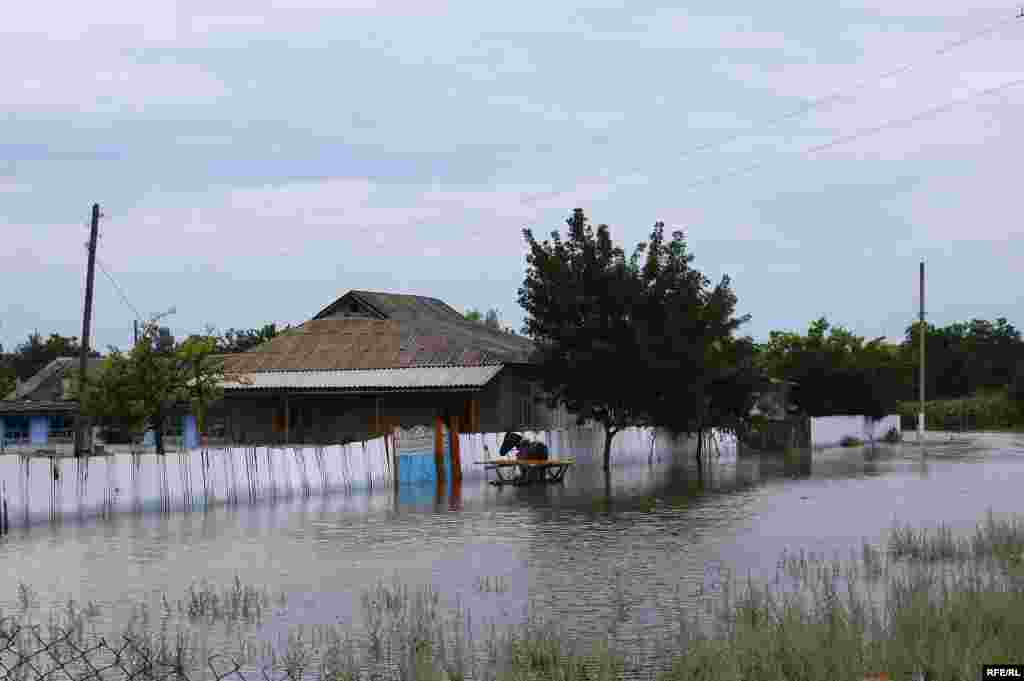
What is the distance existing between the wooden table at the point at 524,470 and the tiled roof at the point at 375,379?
26.2ft

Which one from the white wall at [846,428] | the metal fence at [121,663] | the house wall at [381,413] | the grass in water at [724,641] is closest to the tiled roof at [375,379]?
the house wall at [381,413]

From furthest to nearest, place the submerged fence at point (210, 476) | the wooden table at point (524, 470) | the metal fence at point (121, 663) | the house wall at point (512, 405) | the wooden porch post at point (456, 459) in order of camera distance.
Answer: the house wall at point (512, 405), the wooden porch post at point (456, 459), the wooden table at point (524, 470), the submerged fence at point (210, 476), the metal fence at point (121, 663)

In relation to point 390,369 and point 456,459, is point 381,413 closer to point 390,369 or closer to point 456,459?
point 390,369

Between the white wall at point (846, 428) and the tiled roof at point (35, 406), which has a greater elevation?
the tiled roof at point (35, 406)

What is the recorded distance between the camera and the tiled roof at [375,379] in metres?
47.7

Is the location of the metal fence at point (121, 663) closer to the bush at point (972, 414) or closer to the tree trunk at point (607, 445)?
the tree trunk at point (607, 445)

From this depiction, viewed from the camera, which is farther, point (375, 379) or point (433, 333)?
point (433, 333)

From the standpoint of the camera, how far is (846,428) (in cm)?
6956

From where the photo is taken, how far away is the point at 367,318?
5969 cm

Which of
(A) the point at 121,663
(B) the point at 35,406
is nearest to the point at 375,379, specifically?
(B) the point at 35,406

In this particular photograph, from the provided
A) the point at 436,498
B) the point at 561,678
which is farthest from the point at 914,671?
the point at 436,498

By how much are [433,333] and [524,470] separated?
702 inches

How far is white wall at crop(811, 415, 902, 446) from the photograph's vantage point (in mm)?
65375

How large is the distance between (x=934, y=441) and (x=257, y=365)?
3445cm
